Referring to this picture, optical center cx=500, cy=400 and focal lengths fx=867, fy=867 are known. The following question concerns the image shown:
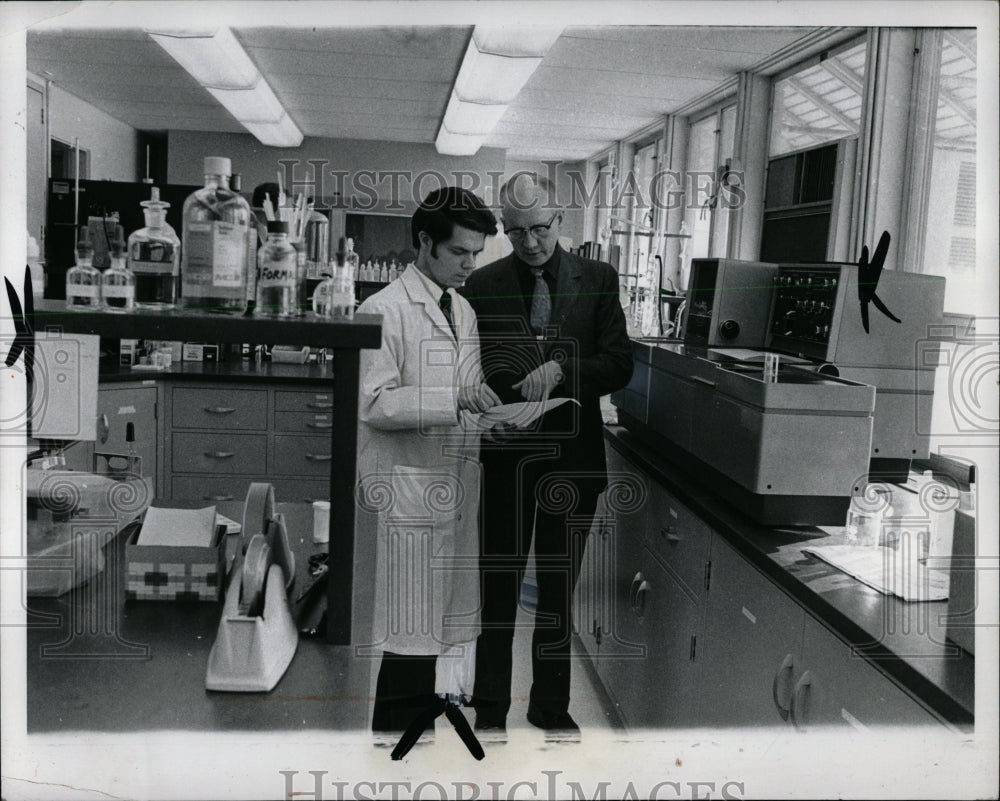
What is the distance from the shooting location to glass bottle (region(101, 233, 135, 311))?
1364 mm

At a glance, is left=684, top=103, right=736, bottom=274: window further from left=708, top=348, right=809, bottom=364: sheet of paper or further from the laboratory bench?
the laboratory bench

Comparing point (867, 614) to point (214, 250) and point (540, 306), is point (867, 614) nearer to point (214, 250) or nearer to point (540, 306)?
point (540, 306)

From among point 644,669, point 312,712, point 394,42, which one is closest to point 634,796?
point 644,669

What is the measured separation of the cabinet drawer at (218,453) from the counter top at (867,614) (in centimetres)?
109

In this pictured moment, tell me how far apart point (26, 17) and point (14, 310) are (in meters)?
0.58

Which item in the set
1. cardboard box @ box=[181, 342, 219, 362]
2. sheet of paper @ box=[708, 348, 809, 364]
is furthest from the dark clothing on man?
cardboard box @ box=[181, 342, 219, 362]

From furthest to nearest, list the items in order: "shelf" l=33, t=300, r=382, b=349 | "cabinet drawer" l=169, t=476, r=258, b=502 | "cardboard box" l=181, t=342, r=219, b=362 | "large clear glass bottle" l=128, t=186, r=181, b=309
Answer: "cardboard box" l=181, t=342, r=219, b=362 < "cabinet drawer" l=169, t=476, r=258, b=502 < "large clear glass bottle" l=128, t=186, r=181, b=309 < "shelf" l=33, t=300, r=382, b=349

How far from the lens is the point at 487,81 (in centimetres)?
194

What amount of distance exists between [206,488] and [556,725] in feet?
3.33

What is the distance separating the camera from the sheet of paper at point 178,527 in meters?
1.62

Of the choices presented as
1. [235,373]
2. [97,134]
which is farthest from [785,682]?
[97,134]

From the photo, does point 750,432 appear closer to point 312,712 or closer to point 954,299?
point 954,299

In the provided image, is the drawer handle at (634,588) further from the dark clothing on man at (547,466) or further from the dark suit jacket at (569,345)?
the dark suit jacket at (569,345)

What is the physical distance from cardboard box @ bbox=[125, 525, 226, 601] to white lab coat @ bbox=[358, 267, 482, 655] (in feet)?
1.17
